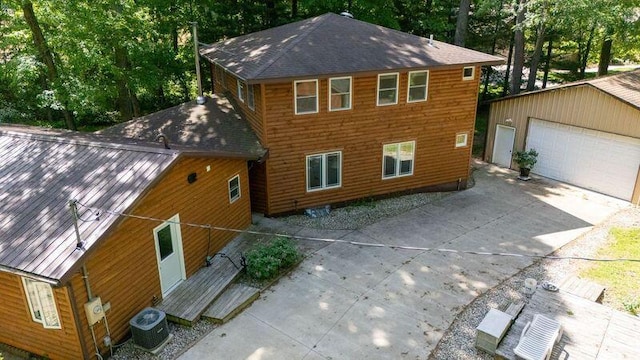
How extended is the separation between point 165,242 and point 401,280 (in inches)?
219

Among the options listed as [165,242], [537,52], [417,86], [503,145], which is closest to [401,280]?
[165,242]

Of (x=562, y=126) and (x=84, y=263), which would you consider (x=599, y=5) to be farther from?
(x=84, y=263)

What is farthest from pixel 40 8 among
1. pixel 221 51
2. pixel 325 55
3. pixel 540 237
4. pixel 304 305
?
pixel 540 237

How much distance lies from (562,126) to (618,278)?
768 cm

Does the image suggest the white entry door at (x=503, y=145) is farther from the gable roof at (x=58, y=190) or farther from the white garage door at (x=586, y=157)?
the gable roof at (x=58, y=190)

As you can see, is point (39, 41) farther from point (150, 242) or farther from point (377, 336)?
point (377, 336)

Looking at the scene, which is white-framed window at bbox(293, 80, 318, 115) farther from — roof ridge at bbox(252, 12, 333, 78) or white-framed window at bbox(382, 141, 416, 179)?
white-framed window at bbox(382, 141, 416, 179)

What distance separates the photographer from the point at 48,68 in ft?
57.4

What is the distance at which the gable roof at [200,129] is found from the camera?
13.5 meters

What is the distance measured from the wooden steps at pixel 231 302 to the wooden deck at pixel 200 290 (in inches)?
5.1

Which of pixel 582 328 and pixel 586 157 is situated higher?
pixel 586 157

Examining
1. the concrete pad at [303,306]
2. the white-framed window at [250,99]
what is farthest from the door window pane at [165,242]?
the white-framed window at [250,99]

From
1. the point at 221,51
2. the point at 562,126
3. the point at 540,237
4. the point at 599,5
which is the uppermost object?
the point at 599,5

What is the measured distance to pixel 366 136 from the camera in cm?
1481
